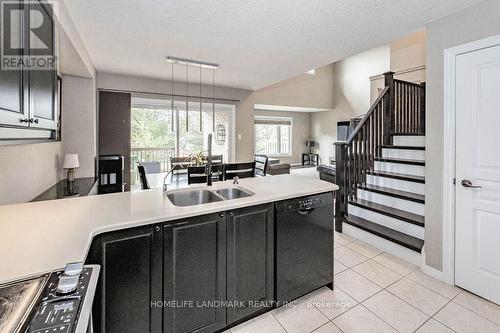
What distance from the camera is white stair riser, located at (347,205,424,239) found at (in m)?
2.79

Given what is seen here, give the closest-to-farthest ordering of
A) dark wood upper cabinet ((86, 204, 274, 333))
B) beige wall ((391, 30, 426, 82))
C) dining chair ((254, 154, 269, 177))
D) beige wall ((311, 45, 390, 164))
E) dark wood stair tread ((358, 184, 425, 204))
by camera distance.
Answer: dark wood upper cabinet ((86, 204, 274, 333)) < dark wood stair tread ((358, 184, 425, 204)) < dining chair ((254, 154, 269, 177)) < beige wall ((391, 30, 426, 82)) < beige wall ((311, 45, 390, 164))

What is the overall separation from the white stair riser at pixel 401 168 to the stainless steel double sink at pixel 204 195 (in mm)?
2490

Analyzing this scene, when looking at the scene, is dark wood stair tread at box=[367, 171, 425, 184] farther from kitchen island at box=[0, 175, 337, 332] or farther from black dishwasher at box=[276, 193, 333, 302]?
kitchen island at box=[0, 175, 337, 332]

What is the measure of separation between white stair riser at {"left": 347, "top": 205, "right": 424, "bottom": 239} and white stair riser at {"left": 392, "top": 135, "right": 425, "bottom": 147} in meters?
1.19

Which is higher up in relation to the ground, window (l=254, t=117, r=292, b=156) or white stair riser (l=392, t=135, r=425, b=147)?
window (l=254, t=117, r=292, b=156)

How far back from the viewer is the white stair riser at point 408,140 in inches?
136

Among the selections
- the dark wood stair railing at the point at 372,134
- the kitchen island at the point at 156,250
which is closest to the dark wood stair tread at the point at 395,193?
the dark wood stair railing at the point at 372,134

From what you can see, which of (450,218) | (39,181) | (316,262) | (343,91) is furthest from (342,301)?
(343,91)

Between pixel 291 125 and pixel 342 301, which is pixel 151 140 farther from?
pixel 291 125

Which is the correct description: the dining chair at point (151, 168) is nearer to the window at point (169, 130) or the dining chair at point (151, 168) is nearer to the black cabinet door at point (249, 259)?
the window at point (169, 130)

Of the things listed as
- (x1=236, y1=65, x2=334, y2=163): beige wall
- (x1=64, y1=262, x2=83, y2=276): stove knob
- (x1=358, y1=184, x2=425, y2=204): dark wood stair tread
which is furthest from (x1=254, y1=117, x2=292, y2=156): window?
(x1=64, y1=262, x2=83, y2=276): stove knob

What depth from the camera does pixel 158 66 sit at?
158 inches

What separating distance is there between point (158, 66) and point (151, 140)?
2070mm

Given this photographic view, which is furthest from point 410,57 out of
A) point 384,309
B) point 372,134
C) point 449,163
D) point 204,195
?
point 204,195
